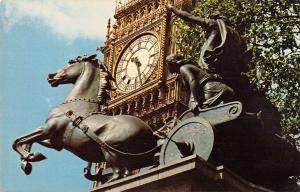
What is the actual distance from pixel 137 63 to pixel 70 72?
45.6m

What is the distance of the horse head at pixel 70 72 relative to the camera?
1227 centimetres

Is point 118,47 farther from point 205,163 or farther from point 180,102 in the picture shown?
point 205,163

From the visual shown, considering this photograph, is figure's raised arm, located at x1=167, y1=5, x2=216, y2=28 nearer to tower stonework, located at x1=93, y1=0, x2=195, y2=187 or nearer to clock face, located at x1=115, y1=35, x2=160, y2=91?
tower stonework, located at x1=93, y1=0, x2=195, y2=187

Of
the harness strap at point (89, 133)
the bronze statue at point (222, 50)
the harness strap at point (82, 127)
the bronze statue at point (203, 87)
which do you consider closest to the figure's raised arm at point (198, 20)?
the bronze statue at point (222, 50)

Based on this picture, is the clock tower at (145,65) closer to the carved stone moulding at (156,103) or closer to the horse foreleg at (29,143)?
the carved stone moulding at (156,103)

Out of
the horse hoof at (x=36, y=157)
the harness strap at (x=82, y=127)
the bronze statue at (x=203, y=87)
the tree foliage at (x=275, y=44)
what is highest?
the tree foliage at (x=275, y=44)

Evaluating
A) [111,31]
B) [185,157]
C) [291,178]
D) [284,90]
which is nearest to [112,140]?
[185,157]

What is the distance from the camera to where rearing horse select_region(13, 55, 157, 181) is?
10.7 meters

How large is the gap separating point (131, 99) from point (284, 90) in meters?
39.4

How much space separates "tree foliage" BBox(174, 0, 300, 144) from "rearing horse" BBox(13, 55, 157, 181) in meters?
6.38

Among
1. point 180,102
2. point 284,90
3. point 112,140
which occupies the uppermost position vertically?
point 180,102

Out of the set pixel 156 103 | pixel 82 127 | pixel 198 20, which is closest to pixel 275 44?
pixel 198 20

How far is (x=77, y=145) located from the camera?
1103 cm

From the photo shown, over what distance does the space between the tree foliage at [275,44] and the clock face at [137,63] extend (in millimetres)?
36779
